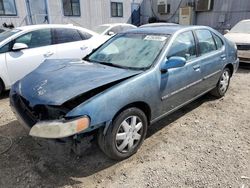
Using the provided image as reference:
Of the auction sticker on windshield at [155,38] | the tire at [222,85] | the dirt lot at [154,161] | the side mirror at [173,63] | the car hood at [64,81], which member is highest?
the auction sticker on windshield at [155,38]

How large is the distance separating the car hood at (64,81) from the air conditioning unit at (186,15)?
14.8 metres

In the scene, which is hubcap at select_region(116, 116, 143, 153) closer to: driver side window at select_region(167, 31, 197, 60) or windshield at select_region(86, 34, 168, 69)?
windshield at select_region(86, 34, 168, 69)

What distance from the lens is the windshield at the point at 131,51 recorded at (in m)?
3.13

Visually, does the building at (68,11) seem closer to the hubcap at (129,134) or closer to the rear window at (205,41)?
the rear window at (205,41)

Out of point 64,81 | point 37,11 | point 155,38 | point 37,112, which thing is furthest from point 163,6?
point 37,112

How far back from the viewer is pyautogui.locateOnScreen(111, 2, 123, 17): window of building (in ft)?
57.8

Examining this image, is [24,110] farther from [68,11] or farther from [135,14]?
[135,14]

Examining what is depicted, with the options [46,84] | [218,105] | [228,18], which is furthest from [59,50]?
[228,18]

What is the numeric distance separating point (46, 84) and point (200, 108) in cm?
292

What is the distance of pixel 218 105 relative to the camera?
4.49 metres

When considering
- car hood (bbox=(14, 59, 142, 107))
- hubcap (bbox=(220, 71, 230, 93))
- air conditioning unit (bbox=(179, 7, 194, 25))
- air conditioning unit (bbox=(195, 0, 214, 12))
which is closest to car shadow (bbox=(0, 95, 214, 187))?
car hood (bbox=(14, 59, 142, 107))

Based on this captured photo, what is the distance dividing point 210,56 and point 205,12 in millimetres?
13483

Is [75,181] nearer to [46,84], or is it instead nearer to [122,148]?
[122,148]

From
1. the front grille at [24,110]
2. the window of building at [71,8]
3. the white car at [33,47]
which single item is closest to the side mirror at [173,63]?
the front grille at [24,110]
